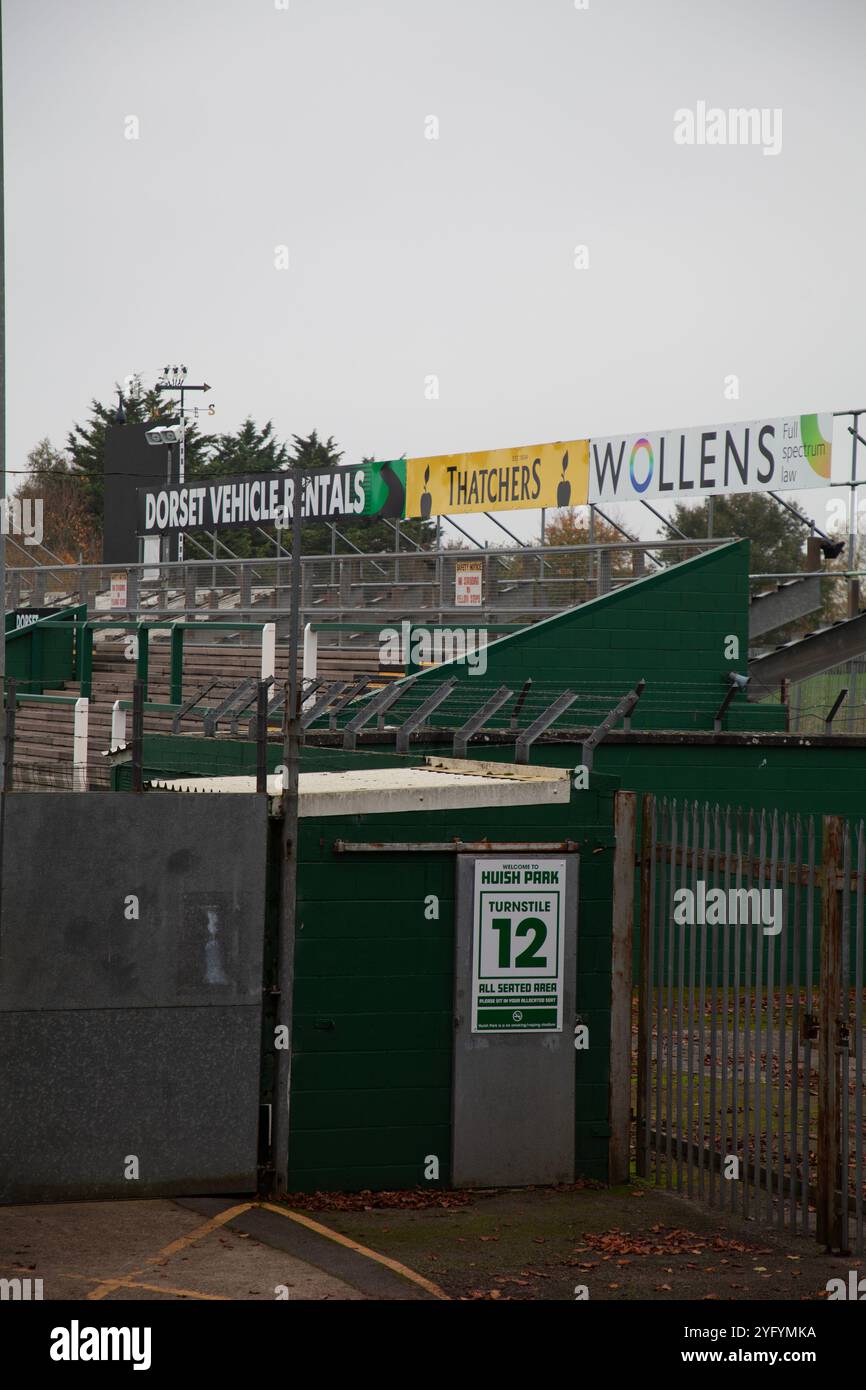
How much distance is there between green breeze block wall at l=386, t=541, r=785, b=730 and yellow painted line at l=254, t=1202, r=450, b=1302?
11.0 meters

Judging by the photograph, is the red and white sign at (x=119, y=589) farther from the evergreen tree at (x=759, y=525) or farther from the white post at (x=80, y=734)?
the evergreen tree at (x=759, y=525)

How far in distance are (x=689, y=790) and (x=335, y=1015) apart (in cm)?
905

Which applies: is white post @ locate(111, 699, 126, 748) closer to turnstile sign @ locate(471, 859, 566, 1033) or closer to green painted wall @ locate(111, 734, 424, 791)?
green painted wall @ locate(111, 734, 424, 791)

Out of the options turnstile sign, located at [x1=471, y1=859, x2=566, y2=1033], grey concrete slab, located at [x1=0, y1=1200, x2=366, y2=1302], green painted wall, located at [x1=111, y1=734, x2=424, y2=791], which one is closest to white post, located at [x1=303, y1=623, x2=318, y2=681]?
green painted wall, located at [x1=111, y1=734, x2=424, y2=791]

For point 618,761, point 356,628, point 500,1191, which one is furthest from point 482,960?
point 356,628

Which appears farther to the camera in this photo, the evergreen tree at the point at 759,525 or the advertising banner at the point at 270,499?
the evergreen tree at the point at 759,525

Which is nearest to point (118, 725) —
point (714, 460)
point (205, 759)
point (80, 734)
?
point (80, 734)

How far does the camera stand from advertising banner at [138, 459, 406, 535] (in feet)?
95.1

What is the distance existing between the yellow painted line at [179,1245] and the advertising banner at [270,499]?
20520 millimetres

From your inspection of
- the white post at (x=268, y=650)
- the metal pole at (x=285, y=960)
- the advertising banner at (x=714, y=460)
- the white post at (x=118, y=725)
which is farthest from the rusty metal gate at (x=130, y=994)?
the advertising banner at (x=714, y=460)

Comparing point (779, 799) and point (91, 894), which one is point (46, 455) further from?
point (91, 894)

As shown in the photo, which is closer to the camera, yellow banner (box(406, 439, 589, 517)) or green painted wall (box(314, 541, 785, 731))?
green painted wall (box(314, 541, 785, 731))

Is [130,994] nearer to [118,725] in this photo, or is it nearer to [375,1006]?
[375,1006]

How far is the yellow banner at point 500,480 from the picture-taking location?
25.2 meters
